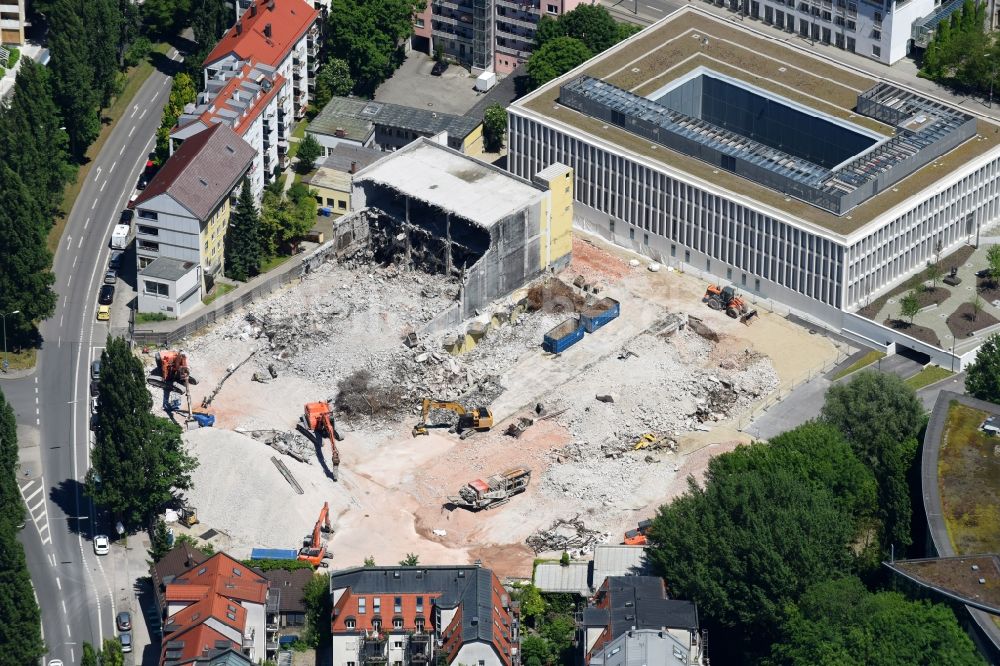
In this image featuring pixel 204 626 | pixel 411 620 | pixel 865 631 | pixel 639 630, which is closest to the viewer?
pixel 639 630

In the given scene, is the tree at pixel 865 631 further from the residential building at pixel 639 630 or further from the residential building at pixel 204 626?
the residential building at pixel 204 626

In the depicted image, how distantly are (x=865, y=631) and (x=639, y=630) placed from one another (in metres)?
18.9

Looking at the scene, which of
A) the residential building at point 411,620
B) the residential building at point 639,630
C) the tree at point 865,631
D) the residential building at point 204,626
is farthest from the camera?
the residential building at point 411,620

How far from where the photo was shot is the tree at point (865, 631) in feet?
623

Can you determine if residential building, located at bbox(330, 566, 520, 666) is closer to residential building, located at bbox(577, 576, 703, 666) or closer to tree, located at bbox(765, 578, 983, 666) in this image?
residential building, located at bbox(577, 576, 703, 666)

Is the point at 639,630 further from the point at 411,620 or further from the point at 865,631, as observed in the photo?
the point at 411,620

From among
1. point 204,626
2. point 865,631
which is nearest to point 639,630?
point 865,631

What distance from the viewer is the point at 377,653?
198375 millimetres

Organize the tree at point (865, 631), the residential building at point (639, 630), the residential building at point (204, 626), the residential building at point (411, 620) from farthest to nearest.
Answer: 1. the residential building at point (411, 620)
2. the residential building at point (204, 626)
3. the residential building at point (639, 630)
4. the tree at point (865, 631)

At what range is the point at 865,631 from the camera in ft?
633

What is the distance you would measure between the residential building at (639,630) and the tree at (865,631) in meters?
8.53

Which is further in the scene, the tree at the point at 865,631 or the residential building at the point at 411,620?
the residential building at the point at 411,620

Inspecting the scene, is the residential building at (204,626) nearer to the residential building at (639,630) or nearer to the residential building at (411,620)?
the residential building at (411,620)

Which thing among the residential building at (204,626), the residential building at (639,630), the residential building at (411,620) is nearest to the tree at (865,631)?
the residential building at (639,630)
